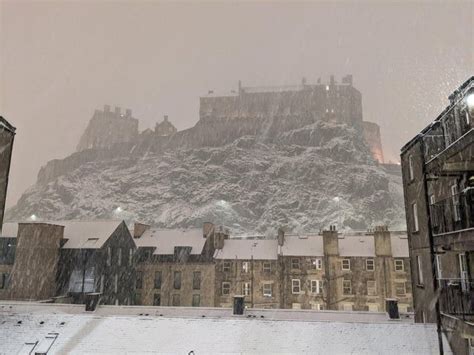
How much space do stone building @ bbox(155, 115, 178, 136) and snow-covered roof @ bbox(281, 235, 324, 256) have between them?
105037 millimetres

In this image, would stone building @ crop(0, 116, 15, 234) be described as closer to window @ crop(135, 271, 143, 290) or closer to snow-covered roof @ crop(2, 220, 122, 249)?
snow-covered roof @ crop(2, 220, 122, 249)

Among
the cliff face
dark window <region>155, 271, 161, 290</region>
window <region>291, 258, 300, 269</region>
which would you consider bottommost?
dark window <region>155, 271, 161, 290</region>

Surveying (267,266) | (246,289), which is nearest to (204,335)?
(246,289)

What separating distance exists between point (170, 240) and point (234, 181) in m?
73.8

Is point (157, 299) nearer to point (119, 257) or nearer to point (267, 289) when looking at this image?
point (119, 257)

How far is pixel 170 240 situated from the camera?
4178 cm

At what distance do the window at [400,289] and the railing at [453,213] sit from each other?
2221cm

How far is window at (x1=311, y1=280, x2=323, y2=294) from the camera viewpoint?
3739cm

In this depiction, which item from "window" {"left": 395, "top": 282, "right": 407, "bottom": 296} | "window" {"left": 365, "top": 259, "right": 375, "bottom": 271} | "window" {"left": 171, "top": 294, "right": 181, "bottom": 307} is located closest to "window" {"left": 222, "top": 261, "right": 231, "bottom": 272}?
"window" {"left": 171, "top": 294, "right": 181, "bottom": 307}

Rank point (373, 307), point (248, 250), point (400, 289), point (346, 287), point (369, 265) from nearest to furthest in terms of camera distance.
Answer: point (400, 289) → point (373, 307) → point (369, 265) → point (346, 287) → point (248, 250)

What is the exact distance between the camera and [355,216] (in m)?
91.9

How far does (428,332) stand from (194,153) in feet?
383

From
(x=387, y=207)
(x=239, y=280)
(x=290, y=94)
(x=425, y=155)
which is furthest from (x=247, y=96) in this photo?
(x=425, y=155)

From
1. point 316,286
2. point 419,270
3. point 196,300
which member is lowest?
point 196,300
